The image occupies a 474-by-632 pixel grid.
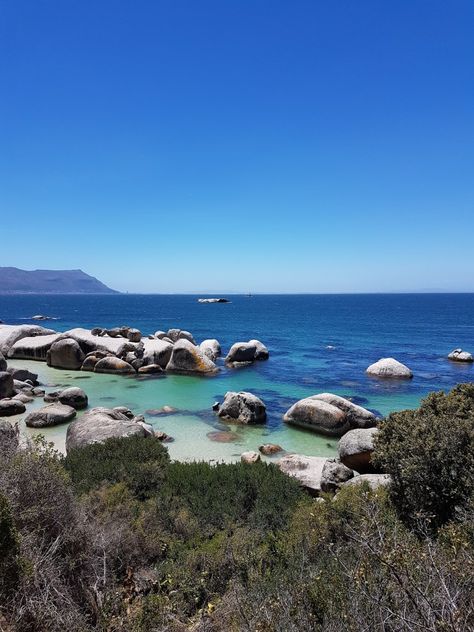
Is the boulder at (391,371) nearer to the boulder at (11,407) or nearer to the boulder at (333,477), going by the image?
the boulder at (333,477)

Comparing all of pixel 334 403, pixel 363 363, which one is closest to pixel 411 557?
pixel 334 403

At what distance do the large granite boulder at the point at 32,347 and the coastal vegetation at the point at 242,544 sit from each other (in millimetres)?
27666

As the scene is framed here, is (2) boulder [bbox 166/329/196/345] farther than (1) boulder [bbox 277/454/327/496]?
Yes

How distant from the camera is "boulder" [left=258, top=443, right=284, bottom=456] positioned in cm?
1633

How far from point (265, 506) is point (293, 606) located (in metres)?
3.81

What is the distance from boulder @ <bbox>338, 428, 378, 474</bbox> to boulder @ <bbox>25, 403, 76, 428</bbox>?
12.7m

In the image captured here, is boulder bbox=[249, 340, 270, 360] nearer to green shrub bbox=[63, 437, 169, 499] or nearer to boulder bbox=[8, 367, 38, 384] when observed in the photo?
boulder bbox=[8, 367, 38, 384]

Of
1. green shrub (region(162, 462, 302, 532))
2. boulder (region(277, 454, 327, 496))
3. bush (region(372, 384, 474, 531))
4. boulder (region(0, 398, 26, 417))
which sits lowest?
boulder (region(0, 398, 26, 417))

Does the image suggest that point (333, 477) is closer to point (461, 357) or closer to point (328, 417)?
point (328, 417)

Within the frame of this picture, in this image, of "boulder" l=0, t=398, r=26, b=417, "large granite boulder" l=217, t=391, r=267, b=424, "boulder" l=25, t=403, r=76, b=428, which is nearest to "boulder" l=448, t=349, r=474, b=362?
"large granite boulder" l=217, t=391, r=267, b=424

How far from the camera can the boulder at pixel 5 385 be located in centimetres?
2269

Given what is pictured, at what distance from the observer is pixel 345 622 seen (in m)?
4.42

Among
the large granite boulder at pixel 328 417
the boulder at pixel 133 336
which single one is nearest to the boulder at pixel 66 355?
the boulder at pixel 133 336

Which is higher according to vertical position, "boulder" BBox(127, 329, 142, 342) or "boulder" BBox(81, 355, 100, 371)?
"boulder" BBox(127, 329, 142, 342)
